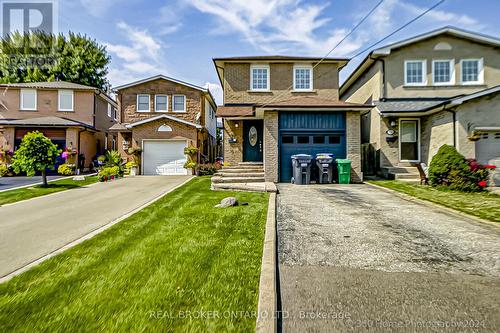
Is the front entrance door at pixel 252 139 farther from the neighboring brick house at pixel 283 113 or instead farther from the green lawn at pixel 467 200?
the green lawn at pixel 467 200

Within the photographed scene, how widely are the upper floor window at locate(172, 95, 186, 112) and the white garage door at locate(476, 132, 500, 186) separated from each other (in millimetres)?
16796

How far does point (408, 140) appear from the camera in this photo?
13805 millimetres

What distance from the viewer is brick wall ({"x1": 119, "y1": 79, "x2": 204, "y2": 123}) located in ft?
61.1

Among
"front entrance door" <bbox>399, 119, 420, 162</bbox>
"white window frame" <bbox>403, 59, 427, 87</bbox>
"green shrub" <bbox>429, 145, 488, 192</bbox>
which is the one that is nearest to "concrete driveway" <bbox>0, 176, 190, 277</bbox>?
"green shrub" <bbox>429, 145, 488, 192</bbox>

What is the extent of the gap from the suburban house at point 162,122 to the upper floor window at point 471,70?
1580cm

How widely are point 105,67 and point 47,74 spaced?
677 centimetres

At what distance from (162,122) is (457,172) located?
15.9m

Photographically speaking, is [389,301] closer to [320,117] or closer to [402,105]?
[320,117]

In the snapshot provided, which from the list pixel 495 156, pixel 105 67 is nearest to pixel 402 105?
pixel 495 156

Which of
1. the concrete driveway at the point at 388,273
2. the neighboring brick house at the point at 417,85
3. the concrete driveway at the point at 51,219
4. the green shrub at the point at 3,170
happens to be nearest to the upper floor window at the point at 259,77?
the neighboring brick house at the point at 417,85

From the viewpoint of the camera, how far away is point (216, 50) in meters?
15.0

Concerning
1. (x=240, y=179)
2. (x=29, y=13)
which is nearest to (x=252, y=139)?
(x=240, y=179)

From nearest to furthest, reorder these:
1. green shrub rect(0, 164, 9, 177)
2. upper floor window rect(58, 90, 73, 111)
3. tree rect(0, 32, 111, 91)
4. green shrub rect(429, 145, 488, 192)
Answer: green shrub rect(429, 145, 488, 192), green shrub rect(0, 164, 9, 177), upper floor window rect(58, 90, 73, 111), tree rect(0, 32, 111, 91)

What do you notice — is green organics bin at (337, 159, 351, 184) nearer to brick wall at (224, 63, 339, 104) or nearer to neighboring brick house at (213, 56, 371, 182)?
neighboring brick house at (213, 56, 371, 182)
